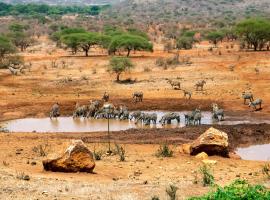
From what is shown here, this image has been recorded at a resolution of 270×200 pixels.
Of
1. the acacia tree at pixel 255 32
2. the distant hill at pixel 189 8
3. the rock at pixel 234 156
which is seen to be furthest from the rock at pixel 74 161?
the distant hill at pixel 189 8

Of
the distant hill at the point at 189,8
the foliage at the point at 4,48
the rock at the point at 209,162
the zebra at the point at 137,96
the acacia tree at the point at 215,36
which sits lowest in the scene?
the rock at the point at 209,162

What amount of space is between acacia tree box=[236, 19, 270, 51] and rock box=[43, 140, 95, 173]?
1527 inches

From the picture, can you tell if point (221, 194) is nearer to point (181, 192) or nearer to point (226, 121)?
point (181, 192)

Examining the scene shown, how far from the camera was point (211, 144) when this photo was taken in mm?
19328

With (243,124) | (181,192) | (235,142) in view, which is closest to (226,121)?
(243,124)

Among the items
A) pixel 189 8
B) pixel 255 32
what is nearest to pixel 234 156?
pixel 255 32

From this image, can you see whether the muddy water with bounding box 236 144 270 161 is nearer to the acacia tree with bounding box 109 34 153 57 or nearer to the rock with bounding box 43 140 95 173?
the rock with bounding box 43 140 95 173

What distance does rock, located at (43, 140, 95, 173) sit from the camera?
Result: 1627 cm

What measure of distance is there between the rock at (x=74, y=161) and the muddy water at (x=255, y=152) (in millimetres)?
6528

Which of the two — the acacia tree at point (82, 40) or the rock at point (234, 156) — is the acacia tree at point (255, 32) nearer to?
the acacia tree at point (82, 40)

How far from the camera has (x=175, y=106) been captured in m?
30.8

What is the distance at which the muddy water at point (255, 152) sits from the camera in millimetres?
20766

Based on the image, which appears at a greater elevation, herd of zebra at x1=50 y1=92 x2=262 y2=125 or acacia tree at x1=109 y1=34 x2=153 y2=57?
acacia tree at x1=109 y1=34 x2=153 y2=57

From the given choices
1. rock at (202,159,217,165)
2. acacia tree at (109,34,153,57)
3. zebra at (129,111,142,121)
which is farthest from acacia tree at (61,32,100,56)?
rock at (202,159,217,165)
